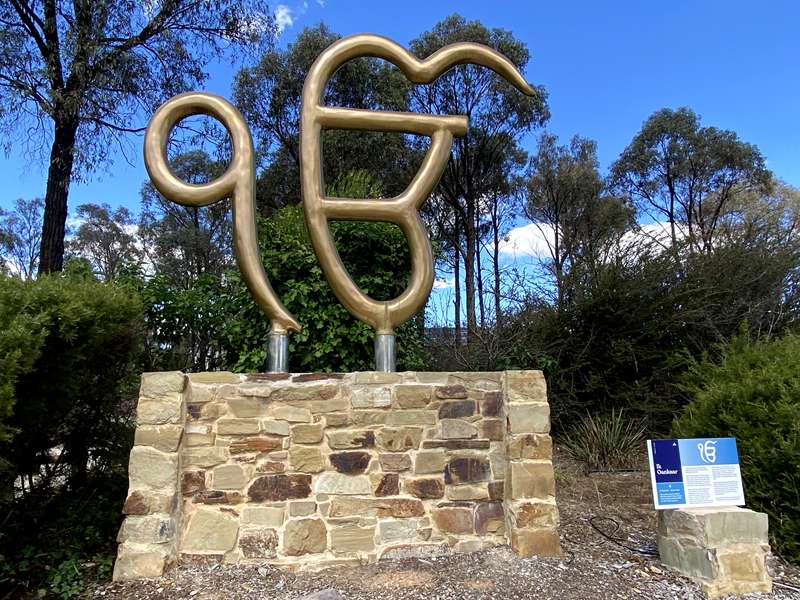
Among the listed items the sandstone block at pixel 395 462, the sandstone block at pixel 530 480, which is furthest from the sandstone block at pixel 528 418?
the sandstone block at pixel 395 462

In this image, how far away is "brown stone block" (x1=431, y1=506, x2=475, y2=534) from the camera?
136 inches

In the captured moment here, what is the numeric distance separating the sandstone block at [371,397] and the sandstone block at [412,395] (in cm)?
6

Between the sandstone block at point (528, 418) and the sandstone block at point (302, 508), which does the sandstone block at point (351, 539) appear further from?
the sandstone block at point (528, 418)

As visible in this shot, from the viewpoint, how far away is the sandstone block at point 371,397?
3.47 meters

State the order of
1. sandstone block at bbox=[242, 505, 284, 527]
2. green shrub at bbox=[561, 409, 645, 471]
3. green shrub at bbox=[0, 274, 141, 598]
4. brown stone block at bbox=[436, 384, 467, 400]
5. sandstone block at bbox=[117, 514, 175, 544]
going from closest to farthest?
1. green shrub at bbox=[0, 274, 141, 598]
2. sandstone block at bbox=[117, 514, 175, 544]
3. sandstone block at bbox=[242, 505, 284, 527]
4. brown stone block at bbox=[436, 384, 467, 400]
5. green shrub at bbox=[561, 409, 645, 471]

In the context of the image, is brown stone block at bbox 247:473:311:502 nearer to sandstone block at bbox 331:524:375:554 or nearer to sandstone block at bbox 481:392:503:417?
sandstone block at bbox 331:524:375:554

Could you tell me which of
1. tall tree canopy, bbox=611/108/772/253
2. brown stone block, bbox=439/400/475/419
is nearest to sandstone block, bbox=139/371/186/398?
brown stone block, bbox=439/400/475/419

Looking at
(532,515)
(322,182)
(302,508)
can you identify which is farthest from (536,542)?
(322,182)

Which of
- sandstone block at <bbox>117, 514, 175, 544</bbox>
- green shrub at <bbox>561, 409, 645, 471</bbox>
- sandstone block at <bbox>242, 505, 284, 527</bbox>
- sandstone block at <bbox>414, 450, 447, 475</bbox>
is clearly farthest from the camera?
green shrub at <bbox>561, 409, 645, 471</bbox>

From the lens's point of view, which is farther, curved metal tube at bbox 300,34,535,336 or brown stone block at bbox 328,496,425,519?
curved metal tube at bbox 300,34,535,336

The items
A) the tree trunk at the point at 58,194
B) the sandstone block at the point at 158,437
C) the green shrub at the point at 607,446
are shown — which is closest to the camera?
the sandstone block at the point at 158,437

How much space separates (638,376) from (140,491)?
651 centimetres

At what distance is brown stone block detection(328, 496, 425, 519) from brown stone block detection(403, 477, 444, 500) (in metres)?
0.06

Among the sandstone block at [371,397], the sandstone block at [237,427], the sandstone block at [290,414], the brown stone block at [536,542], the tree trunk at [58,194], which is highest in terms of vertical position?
the tree trunk at [58,194]
